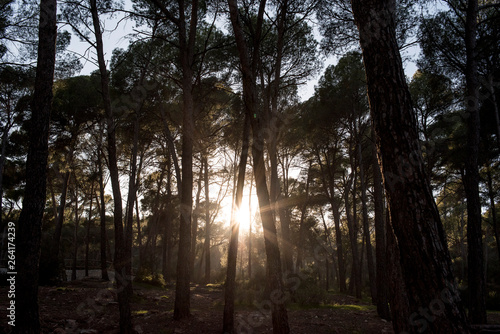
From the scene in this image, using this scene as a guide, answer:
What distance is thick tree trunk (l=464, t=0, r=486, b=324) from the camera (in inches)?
251

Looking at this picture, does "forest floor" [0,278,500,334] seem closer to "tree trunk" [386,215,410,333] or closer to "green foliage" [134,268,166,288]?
"tree trunk" [386,215,410,333]

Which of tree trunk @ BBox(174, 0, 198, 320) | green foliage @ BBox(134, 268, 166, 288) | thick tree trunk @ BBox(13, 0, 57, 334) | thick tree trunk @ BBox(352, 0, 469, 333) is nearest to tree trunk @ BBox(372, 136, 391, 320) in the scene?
tree trunk @ BBox(174, 0, 198, 320)

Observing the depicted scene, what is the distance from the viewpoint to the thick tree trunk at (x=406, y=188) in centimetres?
252

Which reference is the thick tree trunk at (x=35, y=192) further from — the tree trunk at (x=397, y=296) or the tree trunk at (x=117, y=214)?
the tree trunk at (x=397, y=296)

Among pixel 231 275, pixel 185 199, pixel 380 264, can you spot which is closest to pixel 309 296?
pixel 380 264

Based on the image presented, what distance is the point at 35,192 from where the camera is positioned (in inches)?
169

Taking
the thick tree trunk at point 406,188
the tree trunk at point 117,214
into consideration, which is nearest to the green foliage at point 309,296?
the tree trunk at point 117,214

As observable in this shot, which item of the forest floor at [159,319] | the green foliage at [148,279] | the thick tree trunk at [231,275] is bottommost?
the green foliage at [148,279]

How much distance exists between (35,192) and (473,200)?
322 inches

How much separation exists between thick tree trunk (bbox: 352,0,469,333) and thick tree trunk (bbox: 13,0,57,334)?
434cm

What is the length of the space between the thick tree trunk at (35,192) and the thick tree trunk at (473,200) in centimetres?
770

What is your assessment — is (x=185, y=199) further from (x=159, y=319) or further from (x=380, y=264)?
(x=380, y=264)

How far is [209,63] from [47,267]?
9.59 m

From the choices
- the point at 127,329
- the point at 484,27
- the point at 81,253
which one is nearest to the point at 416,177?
the point at 127,329
